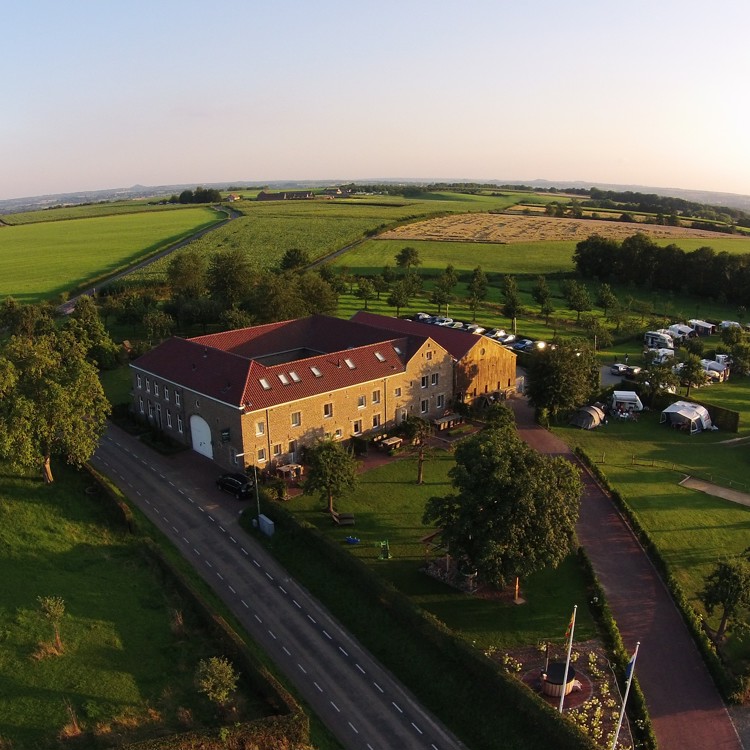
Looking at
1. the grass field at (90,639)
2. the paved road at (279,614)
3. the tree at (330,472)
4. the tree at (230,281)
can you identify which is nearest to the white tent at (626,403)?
the tree at (330,472)

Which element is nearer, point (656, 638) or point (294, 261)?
point (656, 638)

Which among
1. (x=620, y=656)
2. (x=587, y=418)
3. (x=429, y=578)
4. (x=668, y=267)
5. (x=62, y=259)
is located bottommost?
(x=620, y=656)

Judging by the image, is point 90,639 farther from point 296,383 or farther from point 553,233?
point 553,233

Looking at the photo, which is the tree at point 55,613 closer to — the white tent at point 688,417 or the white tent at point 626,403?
the white tent at point 626,403

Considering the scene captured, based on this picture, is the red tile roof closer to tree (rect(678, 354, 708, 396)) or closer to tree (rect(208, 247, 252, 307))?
A: tree (rect(678, 354, 708, 396))

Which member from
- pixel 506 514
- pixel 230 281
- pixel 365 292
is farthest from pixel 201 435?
pixel 365 292

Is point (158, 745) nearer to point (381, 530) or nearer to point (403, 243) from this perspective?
point (381, 530)

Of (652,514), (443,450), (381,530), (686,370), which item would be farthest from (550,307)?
(381,530)
